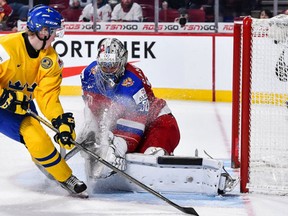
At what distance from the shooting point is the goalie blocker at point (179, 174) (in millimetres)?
4379

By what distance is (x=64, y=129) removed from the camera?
4242 mm

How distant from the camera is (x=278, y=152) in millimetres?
4895

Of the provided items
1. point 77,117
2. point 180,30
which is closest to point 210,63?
point 180,30

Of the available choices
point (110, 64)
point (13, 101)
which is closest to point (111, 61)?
point (110, 64)

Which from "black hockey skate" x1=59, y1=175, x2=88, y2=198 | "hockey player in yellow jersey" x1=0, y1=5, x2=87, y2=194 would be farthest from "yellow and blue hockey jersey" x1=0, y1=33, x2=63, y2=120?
"black hockey skate" x1=59, y1=175, x2=88, y2=198

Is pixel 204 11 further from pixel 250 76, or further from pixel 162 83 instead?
pixel 250 76

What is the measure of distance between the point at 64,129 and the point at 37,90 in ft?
1.04

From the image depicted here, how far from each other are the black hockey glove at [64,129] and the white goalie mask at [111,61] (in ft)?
1.31

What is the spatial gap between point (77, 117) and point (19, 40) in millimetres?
2699

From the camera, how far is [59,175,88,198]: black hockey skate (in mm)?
4352

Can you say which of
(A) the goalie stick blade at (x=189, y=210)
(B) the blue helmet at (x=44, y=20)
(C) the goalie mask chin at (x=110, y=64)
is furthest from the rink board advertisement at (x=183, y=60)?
(A) the goalie stick blade at (x=189, y=210)

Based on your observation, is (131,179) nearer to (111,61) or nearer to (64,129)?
(64,129)

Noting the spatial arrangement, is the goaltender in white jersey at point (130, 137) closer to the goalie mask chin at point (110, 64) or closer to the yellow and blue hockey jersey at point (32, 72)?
the goalie mask chin at point (110, 64)

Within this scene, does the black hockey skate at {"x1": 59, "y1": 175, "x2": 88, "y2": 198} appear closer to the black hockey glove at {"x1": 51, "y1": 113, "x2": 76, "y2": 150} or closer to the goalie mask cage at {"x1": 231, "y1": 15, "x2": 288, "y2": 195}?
the black hockey glove at {"x1": 51, "y1": 113, "x2": 76, "y2": 150}
